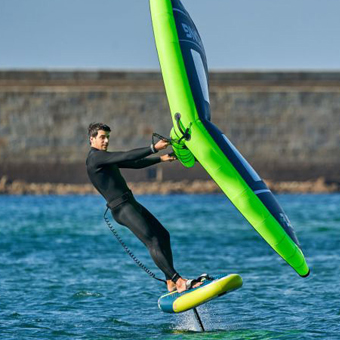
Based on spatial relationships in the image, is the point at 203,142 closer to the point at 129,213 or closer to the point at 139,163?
the point at 139,163

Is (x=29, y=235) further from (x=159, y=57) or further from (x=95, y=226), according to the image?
(x=159, y=57)

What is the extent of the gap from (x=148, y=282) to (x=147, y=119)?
26.4 m

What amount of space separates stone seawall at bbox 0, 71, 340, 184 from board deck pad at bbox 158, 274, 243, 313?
1245 inches

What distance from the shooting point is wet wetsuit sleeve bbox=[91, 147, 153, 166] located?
33.9 feet

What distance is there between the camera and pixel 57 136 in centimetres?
4297

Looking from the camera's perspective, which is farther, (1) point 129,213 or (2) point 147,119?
(2) point 147,119

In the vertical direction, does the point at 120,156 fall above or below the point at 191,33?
below

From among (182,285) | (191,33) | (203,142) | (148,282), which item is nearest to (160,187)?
(148,282)

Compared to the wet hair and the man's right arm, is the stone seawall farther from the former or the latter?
the man's right arm

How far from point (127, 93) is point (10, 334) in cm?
3119

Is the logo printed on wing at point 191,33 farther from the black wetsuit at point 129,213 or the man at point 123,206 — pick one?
the black wetsuit at point 129,213

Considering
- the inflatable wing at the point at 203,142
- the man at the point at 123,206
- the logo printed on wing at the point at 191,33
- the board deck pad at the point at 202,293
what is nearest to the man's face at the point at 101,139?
the man at the point at 123,206

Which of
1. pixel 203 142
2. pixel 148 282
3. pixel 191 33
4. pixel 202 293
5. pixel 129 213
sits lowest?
pixel 148 282

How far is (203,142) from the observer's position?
1064 cm
